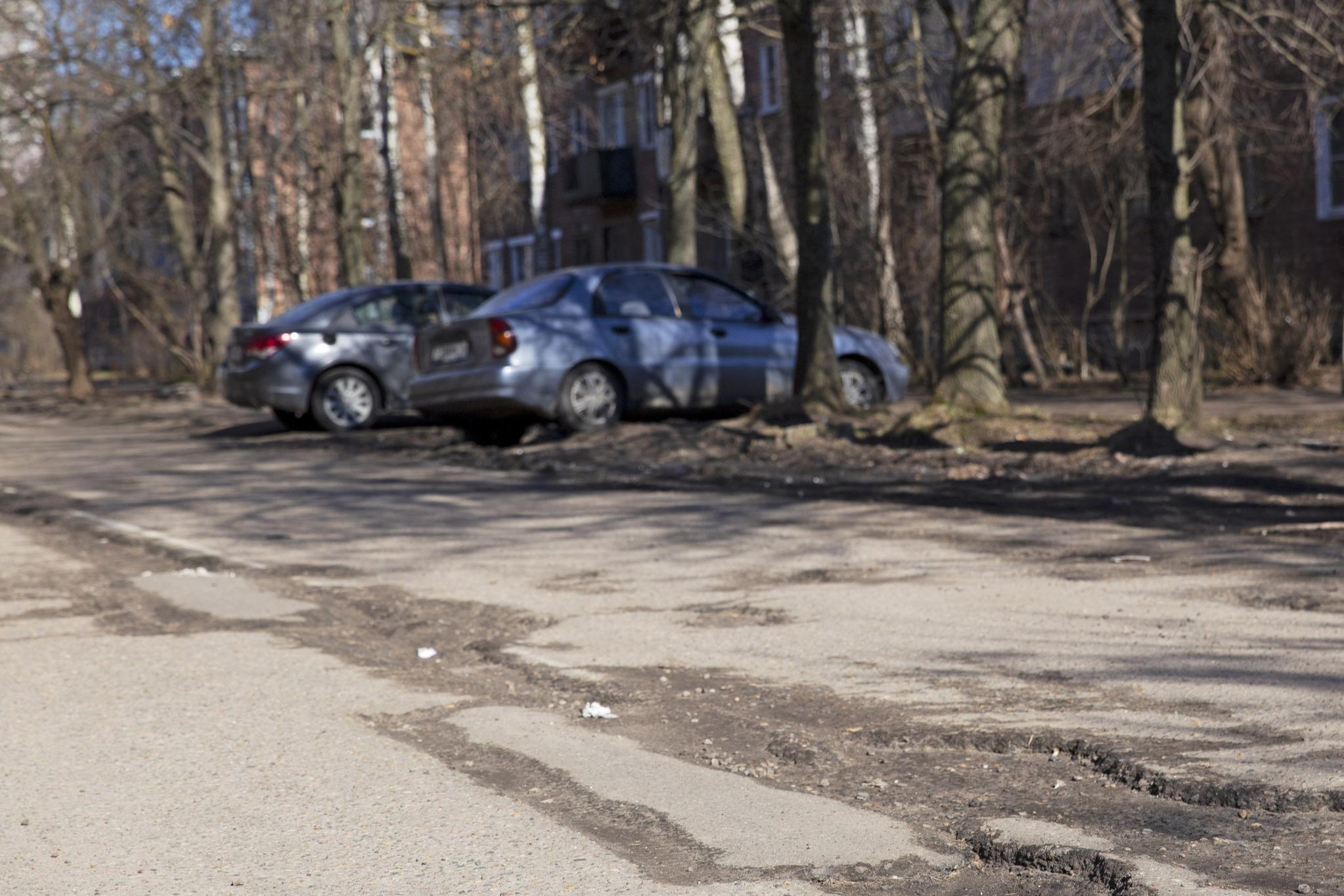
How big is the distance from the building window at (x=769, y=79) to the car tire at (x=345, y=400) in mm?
16028

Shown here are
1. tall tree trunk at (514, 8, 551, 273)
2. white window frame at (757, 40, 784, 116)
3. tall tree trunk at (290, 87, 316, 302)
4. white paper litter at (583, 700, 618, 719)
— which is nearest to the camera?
white paper litter at (583, 700, 618, 719)

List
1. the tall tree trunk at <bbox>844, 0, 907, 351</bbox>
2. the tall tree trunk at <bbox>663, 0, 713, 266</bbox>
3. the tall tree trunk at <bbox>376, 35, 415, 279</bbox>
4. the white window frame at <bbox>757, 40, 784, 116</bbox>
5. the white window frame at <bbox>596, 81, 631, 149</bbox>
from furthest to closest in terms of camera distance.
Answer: the white window frame at <bbox>596, 81, 631, 149</bbox>, the white window frame at <bbox>757, 40, 784, 116</bbox>, the tall tree trunk at <bbox>376, 35, 415, 279</bbox>, the tall tree trunk at <bbox>844, 0, 907, 351</bbox>, the tall tree trunk at <bbox>663, 0, 713, 266</bbox>

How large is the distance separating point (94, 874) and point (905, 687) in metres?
2.61

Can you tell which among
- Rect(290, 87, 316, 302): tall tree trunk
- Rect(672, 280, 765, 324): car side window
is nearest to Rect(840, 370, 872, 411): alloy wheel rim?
Rect(672, 280, 765, 324): car side window

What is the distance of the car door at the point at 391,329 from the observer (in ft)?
57.8

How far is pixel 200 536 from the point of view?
9383 millimetres

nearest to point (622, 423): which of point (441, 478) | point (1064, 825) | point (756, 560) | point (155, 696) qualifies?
point (441, 478)

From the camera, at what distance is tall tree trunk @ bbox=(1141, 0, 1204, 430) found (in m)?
11.2

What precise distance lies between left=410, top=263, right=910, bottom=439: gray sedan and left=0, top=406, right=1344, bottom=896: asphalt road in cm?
512

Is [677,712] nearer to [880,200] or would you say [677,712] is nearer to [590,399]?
[590,399]

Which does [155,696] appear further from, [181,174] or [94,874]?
[181,174]

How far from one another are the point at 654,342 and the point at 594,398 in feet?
2.63

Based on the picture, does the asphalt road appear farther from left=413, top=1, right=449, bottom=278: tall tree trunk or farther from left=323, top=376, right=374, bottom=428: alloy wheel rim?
left=413, top=1, right=449, bottom=278: tall tree trunk

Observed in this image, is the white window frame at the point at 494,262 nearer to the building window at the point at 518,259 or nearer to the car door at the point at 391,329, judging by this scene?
the building window at the point at 518,259
